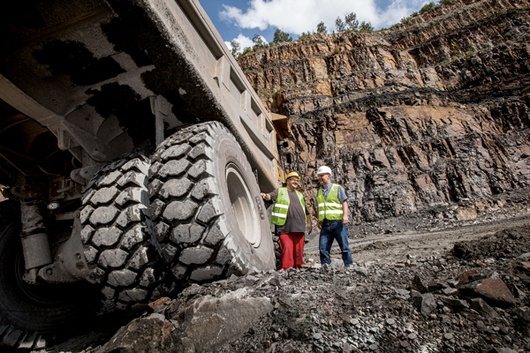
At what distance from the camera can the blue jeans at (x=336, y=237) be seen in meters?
4.07

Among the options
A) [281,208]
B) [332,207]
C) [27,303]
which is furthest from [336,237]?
[27,303]

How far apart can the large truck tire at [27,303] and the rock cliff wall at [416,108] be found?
27.8 feet

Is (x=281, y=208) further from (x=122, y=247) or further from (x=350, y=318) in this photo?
(x=350, y=318)

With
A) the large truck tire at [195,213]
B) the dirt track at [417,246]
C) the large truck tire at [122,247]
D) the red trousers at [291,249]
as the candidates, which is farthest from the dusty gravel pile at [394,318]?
the dirt track at [417,246]

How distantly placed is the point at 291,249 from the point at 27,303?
113 inches

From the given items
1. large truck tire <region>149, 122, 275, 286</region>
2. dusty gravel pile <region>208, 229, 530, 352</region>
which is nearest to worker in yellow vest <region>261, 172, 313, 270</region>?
large truck tire <region>149, 122, 275, 286</region>

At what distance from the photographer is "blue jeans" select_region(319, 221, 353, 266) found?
13.3 ft

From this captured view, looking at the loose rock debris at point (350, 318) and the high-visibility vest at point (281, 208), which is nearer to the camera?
the loose rock debris at point (350, 318)

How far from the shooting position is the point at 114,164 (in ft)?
8.39

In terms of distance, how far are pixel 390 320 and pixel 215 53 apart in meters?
2.89

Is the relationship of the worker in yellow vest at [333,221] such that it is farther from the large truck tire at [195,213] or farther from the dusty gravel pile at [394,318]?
the dusty gravel pile at [394,318]

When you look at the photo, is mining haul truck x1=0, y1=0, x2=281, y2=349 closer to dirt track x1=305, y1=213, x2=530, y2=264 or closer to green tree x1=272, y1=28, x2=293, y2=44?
dirt track x1=305, y1=213, x2=530, y2=264

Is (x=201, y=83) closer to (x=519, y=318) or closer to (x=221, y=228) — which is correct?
(x=221, y=228)

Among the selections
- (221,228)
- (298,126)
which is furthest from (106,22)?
(298,126)
